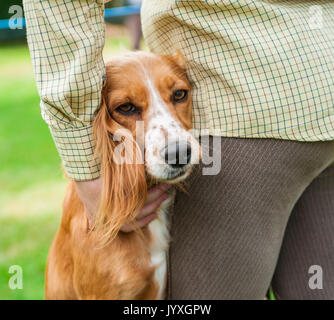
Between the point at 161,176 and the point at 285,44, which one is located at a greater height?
the point at 285,44

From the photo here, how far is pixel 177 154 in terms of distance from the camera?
5.20 ft

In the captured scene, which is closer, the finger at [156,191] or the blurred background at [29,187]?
the finger at [156,191]

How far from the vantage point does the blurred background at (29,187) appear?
336cm

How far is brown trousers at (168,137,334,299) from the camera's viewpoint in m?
1.55

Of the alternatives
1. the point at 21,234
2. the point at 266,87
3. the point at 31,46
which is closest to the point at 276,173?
the point at 266,87

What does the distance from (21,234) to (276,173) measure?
2990mm

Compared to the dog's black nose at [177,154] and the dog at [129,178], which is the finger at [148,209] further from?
the dog's black nose at [177,154]

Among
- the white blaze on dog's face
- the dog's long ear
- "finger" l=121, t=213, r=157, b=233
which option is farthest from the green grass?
"finger" l=121, t=213, r=157, b=233

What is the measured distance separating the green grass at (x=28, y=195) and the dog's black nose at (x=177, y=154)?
2.41ft

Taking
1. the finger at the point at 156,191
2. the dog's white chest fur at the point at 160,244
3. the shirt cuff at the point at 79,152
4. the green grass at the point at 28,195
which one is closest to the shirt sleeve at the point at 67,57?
the shirt cuff at the point at 79,152
